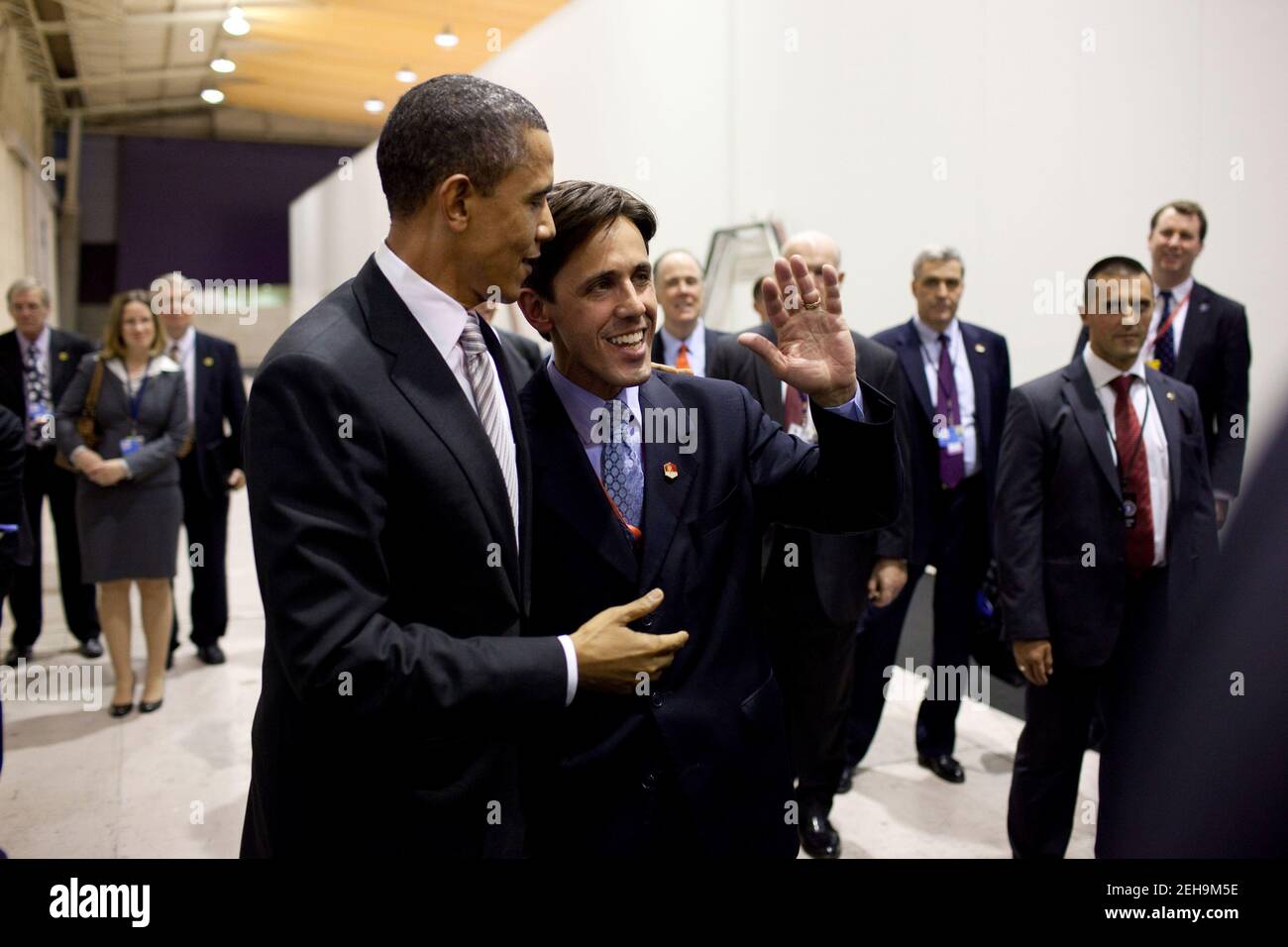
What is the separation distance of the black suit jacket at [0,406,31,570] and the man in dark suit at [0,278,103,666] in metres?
2.48

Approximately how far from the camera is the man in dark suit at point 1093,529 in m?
2.54

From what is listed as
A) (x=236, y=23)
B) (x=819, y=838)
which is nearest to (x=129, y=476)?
(x=236, y=23)

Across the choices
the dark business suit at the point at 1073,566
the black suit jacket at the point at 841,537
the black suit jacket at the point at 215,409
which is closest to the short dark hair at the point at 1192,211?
the dark business suit at the point at 1073,566

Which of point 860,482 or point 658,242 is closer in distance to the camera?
point 860,482

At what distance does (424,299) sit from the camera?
4.06 feet

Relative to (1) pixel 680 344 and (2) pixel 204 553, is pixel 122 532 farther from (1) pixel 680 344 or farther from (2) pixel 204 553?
(1) pixel 680 344

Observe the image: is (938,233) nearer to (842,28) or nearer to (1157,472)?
(842,28)

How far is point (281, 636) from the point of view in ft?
3.58

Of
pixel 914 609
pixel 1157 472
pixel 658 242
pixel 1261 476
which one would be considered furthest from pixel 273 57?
pixel 1261 476

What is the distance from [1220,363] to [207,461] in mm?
4348

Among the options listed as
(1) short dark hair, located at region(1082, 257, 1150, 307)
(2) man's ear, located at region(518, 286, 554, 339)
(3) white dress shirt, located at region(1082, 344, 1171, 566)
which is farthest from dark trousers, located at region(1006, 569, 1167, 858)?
(2) man's ear, located at region(518, 286, 554, 339)

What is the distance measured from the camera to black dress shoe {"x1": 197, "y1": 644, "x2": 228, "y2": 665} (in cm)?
495
